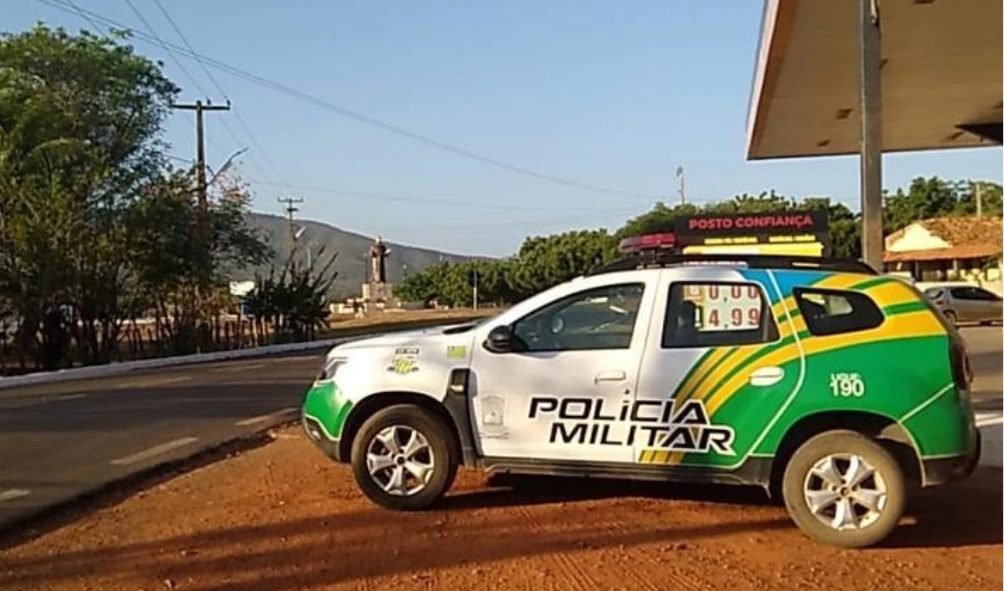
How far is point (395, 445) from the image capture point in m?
8.09

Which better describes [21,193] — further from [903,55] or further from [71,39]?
[903,55]

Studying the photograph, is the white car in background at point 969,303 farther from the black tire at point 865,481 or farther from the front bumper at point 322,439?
the front bumper at point 322,439

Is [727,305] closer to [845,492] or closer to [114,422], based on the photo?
[845,492]

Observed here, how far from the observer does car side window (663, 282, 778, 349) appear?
7574 mm

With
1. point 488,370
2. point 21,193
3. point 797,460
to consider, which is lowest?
point 797,460

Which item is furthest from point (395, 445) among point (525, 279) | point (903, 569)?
point (525, 279)

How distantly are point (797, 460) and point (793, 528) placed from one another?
1.96 feet

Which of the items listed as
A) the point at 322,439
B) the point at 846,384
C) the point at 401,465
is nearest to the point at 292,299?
the point at 322,439

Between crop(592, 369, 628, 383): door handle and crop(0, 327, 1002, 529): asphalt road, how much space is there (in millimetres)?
4312

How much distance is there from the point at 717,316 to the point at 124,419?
942cm

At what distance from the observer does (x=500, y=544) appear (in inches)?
283

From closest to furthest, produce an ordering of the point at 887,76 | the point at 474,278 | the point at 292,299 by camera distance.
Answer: the point at 887,76 < the point at 292,299 < the point at 474,278

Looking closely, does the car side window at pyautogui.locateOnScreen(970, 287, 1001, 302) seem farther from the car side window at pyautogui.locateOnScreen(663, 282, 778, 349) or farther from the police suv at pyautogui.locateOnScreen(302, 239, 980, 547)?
the car side window at pyautogui.locateOnScreen(663, 282, 778, 349)

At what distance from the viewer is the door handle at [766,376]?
24.2ft
